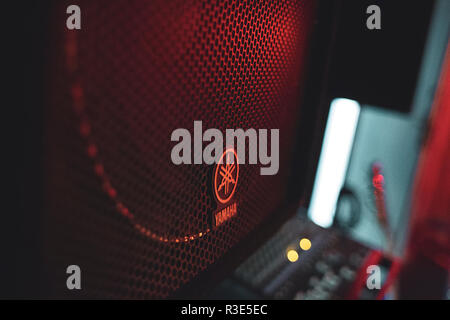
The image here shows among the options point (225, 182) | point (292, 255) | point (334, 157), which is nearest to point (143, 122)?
point (225, 182)

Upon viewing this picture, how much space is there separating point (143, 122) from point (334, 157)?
2.81 ft

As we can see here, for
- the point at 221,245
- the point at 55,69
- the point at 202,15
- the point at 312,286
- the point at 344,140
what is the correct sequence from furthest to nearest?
the point at 344,140 < the point at 312,286 < the point at 221,245 < the point at 202,15 < the point at 55,69

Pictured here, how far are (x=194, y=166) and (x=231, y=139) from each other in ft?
0.24

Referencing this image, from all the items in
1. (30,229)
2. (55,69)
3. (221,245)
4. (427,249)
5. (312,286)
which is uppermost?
(55,69)

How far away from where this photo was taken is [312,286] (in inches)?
22.7

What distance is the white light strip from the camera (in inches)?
38.4

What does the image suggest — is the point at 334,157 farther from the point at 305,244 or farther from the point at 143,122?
the point at 143,122

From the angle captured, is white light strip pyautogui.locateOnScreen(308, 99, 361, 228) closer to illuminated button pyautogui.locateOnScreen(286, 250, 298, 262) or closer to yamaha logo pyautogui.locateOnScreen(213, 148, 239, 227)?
illuminated button pyautogui.locateOnScreen(286, 250, 298, 262)

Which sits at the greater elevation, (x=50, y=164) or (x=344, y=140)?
(x=50, y=164)

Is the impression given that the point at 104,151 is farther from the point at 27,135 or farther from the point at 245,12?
the point at 245,12

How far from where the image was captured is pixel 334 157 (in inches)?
40.4

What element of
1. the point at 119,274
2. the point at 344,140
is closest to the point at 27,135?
the point at 119,274

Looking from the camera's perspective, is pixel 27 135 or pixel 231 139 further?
pixel 231 139

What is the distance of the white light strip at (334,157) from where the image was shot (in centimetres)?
97
